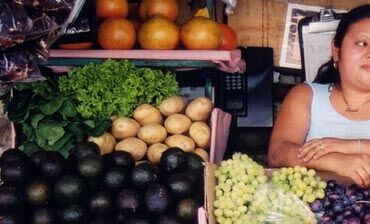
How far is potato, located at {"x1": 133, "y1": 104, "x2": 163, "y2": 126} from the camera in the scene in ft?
10.7

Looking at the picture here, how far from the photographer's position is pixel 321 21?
392 centimetres

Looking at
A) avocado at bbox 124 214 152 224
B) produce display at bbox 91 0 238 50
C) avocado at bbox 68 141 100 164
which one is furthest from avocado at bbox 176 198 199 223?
produce display at bbox 91 0 238 50

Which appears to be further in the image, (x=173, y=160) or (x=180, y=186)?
(x=173, y=160)

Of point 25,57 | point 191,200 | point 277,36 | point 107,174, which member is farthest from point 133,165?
point 277,36

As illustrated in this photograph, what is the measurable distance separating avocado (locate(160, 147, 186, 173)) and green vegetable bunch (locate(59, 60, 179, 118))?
44 cm

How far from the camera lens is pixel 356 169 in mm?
2715

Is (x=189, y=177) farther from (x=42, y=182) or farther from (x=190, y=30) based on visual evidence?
(x=190, y=30)

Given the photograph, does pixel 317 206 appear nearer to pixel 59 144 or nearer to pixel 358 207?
pixel 358 207

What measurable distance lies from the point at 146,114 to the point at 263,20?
124 centimetres

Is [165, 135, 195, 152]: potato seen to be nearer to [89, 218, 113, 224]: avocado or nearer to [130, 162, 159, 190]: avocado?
[130, 162, 159, 190]: avocado

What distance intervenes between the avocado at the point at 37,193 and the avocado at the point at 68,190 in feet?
0.14

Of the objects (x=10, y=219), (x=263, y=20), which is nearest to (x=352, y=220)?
(x=10, y=219)

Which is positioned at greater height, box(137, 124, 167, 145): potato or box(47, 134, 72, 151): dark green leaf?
box(47, 134, 72, 151): dark green leaf

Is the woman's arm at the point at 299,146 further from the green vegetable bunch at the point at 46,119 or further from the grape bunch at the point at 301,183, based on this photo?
the green vegetable bunch at the point at 46,119
